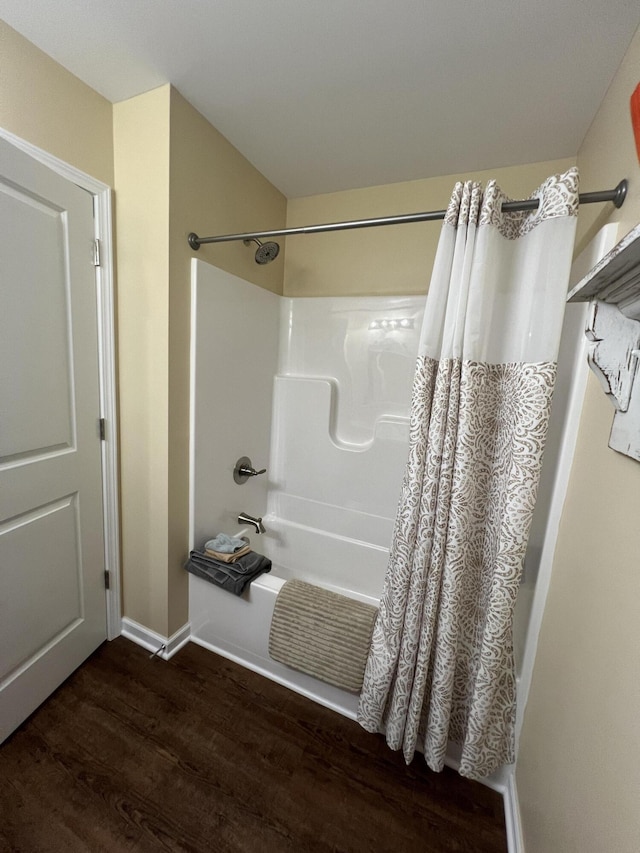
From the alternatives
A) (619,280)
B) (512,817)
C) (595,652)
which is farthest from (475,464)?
(512,817)

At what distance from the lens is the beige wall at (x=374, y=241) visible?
182cm

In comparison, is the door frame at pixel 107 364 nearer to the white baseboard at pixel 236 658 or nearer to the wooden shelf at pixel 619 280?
the white baseboard at pixel 236 658

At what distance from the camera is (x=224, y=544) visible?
66.8 inches

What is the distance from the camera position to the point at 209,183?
1.57 m

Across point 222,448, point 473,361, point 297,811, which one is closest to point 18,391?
point 222,448

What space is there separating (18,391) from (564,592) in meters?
1.87

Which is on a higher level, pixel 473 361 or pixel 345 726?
pixel 473 361

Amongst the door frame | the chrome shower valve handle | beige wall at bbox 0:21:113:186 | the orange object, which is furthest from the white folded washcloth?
the orange object

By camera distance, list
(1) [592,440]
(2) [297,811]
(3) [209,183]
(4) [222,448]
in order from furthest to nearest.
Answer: (4) [222,448] < (3) [209,183] < (2) [297,811] < (1) [592,440]

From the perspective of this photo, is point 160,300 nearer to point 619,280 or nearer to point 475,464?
point 475,464

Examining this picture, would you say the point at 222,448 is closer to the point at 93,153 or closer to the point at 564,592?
the point at 93,153

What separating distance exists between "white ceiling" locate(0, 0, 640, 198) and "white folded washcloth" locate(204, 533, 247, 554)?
1.93 metres

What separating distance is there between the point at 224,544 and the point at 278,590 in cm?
37

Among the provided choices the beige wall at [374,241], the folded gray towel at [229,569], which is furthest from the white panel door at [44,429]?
the beige wall at [374,241]
